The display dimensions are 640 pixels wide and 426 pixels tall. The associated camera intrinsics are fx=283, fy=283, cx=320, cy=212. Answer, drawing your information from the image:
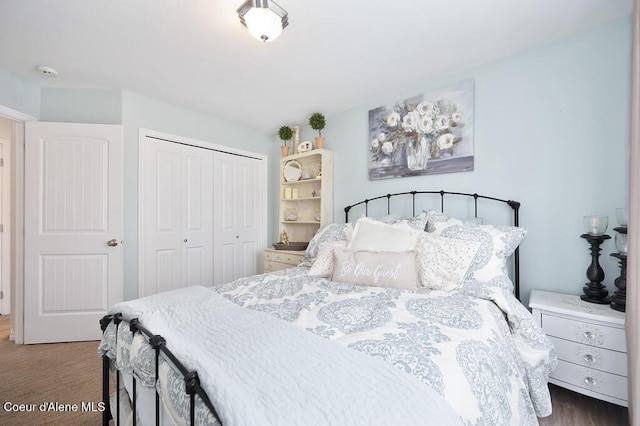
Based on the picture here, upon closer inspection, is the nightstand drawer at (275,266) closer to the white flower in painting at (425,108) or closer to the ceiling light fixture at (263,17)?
the white flower in painting at (425,108)

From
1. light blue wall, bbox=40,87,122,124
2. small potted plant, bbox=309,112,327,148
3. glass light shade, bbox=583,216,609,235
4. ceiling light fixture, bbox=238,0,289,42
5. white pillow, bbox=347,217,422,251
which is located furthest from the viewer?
small potted plant, bbox=309,112,327,148

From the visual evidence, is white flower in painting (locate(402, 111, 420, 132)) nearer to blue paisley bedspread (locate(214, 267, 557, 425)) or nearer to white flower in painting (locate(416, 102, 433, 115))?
white flower in painting (locate(416, 102, 433, 115))

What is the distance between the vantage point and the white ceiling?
5.46 feet

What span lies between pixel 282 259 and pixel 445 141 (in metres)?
2.04

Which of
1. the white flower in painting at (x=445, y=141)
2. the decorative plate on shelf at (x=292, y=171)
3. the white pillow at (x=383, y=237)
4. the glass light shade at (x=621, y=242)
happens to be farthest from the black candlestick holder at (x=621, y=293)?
the decorative plate on shelf at (x=292, y=171)

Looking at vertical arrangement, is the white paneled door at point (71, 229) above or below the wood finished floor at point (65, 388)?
above

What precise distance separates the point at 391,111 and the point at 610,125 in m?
1.56

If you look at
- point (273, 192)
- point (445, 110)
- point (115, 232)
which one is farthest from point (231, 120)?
point (445, 110)

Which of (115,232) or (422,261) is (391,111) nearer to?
(422,261)

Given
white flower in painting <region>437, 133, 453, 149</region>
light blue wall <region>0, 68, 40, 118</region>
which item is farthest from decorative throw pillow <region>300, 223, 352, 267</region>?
light blue wall <region>0, 68, 40, 118</region>

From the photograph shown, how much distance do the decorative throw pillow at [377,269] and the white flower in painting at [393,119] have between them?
1.48 meters

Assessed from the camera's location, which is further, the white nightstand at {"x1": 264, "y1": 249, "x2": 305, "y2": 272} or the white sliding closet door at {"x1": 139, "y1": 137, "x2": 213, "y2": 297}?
the white nightstand at {"x1": 264, "y1": 249, "x2": 305, "y2": 272}

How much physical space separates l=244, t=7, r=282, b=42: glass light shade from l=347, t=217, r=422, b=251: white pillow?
136 cm

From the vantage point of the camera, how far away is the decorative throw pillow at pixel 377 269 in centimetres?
165
